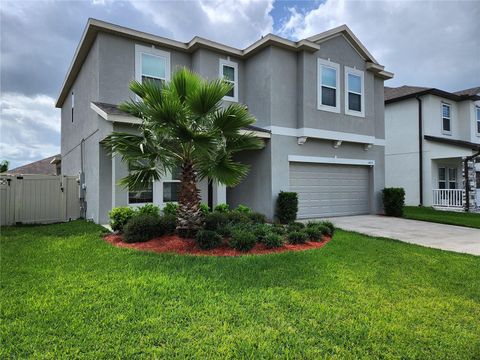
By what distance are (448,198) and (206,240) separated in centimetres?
1656

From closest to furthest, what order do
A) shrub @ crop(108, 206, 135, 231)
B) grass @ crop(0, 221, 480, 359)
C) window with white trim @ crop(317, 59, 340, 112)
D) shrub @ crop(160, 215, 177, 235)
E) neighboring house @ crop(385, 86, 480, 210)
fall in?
grass @ crop(0, 221, 480, 359), shrub @ crop(160, 215, 177, 235), shrub @ crop(108, 206, 135, 231), window with white trim @ crop(317, 59, 340, 112), neighboring house @ crop(385, 86, 480, 210)

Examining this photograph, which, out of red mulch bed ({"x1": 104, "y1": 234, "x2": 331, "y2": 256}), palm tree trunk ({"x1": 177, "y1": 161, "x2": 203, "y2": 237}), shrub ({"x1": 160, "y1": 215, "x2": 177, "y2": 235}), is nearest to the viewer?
red mulch bed ({"x1": 104, "y1": 234, "x2": 331, "y2": 256})

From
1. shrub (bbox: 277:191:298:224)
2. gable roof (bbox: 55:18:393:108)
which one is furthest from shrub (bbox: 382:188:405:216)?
gable roof (bbox: 55:18:393:108)

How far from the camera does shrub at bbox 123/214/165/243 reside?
724cm

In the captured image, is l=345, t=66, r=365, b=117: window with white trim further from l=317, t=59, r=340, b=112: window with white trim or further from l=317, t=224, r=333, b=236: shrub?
l=317, t=224, r=333, b=236: shrub

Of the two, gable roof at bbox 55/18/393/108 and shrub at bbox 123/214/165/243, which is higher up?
gable roof at bbox 55/18/393/108

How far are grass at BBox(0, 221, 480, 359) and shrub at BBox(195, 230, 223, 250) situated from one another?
2.17 feet

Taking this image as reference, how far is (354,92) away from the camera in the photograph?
13.5 meters

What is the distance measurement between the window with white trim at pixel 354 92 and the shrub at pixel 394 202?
150 inches

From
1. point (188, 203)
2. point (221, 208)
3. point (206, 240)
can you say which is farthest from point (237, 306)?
point (221, 208)

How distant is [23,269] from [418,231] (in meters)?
10.7

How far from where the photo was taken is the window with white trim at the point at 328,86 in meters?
12.4

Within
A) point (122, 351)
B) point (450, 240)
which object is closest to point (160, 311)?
point (122, 351)

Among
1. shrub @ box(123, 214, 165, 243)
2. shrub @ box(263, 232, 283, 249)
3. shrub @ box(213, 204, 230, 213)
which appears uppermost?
shrub @ box(213, 204, 230, 213)
